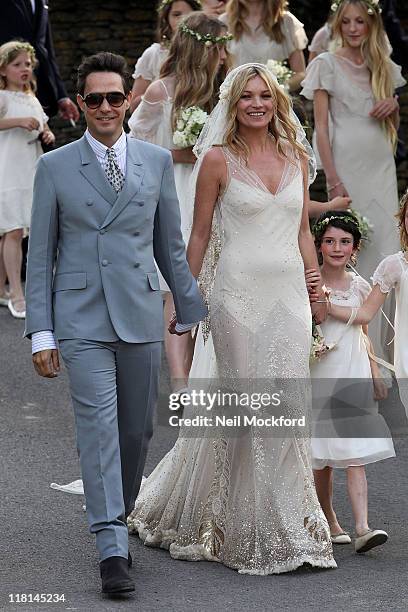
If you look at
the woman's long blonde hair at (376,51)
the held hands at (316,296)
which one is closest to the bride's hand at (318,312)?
the held hands at (316,296)

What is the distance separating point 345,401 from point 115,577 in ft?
A: 5.44

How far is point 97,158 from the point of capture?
6.47 meters

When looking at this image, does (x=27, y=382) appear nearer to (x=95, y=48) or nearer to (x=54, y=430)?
(x=54, y=430)

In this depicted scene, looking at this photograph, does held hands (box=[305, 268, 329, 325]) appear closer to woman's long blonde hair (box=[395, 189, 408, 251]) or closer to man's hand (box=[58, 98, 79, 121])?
woman's long blonde hair (box=[395, 189, 408, 251])

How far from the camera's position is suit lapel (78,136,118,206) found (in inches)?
252

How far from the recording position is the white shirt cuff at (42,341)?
20.8ft

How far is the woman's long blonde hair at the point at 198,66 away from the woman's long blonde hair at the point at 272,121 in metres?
2.30

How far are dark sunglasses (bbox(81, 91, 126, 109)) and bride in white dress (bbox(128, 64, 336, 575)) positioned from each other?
63 cm

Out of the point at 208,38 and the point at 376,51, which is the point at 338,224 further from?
the point at 376,51

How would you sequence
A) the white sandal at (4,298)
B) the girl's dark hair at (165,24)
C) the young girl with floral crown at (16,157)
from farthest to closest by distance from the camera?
the white sandal at (4,298), the young girl with floral crown at (16,157), the girl's dark hair at (165,24)

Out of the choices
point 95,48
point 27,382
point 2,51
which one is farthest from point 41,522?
point 95,48

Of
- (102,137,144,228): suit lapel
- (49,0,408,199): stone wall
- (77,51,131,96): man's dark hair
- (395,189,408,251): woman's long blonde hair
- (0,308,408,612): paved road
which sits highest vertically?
(49,0,408,199): stone wall

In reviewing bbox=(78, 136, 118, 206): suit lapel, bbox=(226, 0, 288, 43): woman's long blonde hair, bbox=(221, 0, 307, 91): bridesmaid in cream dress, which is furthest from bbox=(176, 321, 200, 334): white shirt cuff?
bbox=(226, 0, 288, 43): woman's long blonde hair

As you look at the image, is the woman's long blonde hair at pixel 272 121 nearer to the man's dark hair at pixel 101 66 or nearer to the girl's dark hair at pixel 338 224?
the man's dark hair at pixel 101 66
